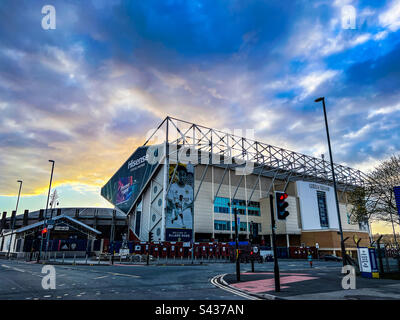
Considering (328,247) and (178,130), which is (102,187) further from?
(328,247)

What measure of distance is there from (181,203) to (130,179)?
16.4 m

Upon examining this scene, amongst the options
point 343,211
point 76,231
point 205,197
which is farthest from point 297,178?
point 76,231

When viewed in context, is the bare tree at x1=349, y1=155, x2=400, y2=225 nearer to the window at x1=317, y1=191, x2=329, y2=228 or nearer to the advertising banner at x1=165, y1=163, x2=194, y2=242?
the advertising banner at x1=165, y1=163, x2=194, y2=242

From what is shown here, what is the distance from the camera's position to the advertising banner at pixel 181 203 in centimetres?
4808

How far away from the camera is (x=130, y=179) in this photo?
201 feet

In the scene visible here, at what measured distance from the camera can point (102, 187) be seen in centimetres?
8000

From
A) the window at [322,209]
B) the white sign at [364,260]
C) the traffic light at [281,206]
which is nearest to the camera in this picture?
the traffic light at [281,206]

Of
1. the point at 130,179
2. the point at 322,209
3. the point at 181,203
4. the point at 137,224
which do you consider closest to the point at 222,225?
the point at 181,203

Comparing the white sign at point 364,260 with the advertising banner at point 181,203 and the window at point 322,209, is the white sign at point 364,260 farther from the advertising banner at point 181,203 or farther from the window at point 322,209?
the window at point 322,209

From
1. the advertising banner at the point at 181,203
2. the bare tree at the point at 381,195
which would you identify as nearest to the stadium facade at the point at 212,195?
the advertising banner at the point at 181,203

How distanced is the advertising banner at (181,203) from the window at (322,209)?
117 feet

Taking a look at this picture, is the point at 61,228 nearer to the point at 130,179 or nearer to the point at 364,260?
the point at 130,179

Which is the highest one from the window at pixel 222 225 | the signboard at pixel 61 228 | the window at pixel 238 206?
the window at pixel 238 206

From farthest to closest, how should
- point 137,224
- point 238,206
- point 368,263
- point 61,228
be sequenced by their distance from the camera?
point 238,206, point 137,224, point 61,228, point 368,263
